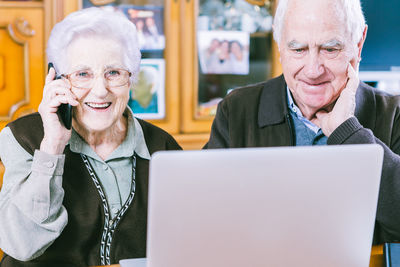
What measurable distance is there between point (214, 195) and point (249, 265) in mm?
153

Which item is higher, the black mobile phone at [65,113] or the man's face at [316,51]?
the man's face at [316,51]

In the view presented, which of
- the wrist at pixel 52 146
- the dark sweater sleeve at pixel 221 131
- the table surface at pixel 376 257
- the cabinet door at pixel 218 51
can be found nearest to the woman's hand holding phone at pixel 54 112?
the wrist at pixel 52 146

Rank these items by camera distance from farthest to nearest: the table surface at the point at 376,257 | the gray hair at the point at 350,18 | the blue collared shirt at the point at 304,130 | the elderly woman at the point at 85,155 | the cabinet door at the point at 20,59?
the cabinet door at the point at 20,59 < the blue collared shirt at the point at 304,130 < the gray hair at the point at 350,18 < the elderly woman at the point at 85,155 < the table surface at the point at 376,257

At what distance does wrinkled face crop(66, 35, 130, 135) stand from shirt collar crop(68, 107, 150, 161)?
4 cm

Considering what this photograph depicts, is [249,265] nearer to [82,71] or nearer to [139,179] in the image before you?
[139,179]

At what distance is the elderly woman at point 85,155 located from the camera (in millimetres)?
1235

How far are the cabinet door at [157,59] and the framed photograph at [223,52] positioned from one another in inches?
6.6

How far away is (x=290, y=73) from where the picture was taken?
4.63 ft

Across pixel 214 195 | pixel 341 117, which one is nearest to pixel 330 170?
pixel 214 195

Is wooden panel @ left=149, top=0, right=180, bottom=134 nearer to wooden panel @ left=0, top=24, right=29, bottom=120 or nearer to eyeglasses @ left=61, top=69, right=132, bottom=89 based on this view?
A: wooden panel @ left=0, top=24, right=29, bottom=120

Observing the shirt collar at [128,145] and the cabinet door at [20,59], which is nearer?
the shirt collar at [128,145]

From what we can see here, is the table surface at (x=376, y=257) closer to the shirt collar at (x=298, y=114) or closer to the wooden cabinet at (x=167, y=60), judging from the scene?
the shirt collar at (x=298, y=114)

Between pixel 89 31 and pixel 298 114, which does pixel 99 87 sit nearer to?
pixel 89 31

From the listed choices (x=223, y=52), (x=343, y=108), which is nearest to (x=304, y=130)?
(x=343, y=108)
